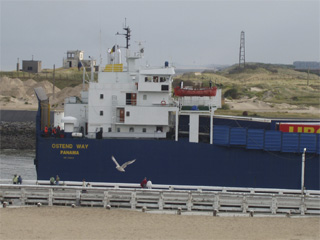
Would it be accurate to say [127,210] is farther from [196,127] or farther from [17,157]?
[17,157]

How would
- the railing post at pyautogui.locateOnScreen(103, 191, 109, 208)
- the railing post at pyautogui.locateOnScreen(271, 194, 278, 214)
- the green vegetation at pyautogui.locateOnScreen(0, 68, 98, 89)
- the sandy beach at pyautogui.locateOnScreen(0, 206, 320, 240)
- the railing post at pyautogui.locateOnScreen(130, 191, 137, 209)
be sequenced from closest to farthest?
1. the sandy beach at pyautogui.locateOnScreen(0, 206, 320, 240)
2. the railing post at pyautogui.locateOnScreen(271, 194, 278, 214)
3. the railing post at pyautogui.locateOnScreen(130, 191, 137, 209)
4. the railing post at pyautogui.locateOnScreen(103, 191, 109, 208)
5. the green vegetation at pyautogui.locateOnScreen(0, 68, 98, 89)

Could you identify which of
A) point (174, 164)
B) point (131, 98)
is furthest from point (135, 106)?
point (174, 164)

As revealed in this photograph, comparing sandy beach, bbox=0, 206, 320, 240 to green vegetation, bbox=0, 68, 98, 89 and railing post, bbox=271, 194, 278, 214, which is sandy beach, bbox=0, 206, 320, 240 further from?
green vegetation, bbox=0, 68, 98, 89

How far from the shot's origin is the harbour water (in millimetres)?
38997

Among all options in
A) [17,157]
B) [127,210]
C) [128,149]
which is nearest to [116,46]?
[128,149]

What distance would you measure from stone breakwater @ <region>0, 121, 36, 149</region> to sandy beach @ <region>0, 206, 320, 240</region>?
36.3 meters

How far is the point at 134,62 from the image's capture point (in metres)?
33.3

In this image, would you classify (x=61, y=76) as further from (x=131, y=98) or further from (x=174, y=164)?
(x=174, y=164)

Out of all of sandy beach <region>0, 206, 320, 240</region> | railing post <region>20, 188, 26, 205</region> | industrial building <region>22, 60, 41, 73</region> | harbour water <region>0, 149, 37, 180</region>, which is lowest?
harbour water <region>0, 149, 37, 180</region>

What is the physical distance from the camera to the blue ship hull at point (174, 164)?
29531 millimetres

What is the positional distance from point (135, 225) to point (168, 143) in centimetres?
832

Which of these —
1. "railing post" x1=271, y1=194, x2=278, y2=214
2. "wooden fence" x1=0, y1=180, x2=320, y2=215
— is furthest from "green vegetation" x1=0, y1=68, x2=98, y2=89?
"railing post" x1=271, y1=194, x2=278, y2=214

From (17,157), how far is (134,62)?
20989mm

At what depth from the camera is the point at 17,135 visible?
6322 cm
